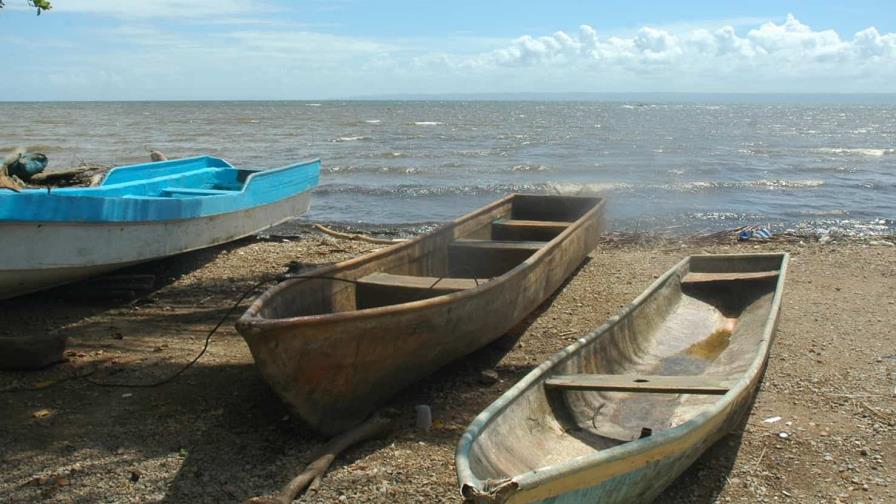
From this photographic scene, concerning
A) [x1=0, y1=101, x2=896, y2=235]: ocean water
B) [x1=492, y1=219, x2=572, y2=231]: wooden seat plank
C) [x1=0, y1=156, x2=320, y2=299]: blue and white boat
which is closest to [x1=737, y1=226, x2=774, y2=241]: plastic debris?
[x1=0, y1=101, x2=896, y2=235]: ocean water

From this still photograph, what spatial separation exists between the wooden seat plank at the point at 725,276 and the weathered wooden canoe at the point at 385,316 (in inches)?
48.5

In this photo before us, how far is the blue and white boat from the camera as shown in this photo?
693cm

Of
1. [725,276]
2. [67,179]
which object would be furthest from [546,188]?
[725,276]

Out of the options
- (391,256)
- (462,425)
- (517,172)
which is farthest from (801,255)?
(517,172)

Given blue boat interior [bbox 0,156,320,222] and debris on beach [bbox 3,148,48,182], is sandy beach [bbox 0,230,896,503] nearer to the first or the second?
blue boat interior [bbox 0,156,320,222]

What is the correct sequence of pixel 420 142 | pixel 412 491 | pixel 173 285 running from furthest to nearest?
pixel 420 142 < pixel 173 285 < pixel 412 491

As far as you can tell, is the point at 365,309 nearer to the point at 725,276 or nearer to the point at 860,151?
the point at 725,276

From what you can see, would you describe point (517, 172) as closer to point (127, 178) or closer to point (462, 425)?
point (127, 178)

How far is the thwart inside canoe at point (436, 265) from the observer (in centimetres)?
572

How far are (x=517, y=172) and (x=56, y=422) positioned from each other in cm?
2064

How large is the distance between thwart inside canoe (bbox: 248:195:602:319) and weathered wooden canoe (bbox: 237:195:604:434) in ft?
0.03

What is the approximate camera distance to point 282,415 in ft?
17.5

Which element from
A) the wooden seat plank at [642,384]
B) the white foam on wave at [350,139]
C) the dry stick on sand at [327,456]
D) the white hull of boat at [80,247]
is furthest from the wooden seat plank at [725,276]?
the white foam on wave at [350,139]

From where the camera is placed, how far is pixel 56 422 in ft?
17.1
